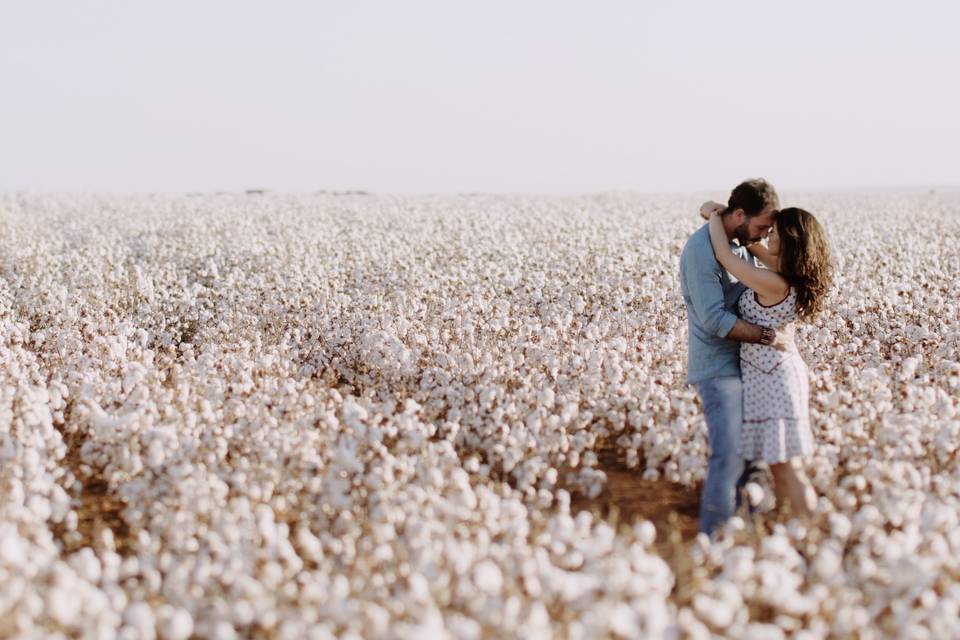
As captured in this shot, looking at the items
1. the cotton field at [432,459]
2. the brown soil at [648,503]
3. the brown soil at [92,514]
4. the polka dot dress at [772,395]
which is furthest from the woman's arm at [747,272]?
the brown soil at [92,514]

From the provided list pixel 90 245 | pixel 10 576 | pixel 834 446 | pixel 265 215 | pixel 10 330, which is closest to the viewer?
pixel 10 576

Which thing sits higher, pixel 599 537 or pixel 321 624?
pixel 599 537

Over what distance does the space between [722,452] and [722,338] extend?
2.25ft

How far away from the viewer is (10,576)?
14.4ft

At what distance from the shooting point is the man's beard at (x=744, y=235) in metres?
5.92

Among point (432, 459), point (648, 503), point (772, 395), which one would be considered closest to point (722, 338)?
point (772, 395)

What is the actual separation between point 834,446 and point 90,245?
14608 millimetres

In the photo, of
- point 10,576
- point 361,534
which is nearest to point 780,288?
point 361,534

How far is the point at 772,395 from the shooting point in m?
5.88

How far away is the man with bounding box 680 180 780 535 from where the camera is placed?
585 cm

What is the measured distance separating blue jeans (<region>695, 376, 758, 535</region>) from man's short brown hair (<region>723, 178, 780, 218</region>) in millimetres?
1025

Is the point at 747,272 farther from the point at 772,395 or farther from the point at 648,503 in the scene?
the point at 648,503

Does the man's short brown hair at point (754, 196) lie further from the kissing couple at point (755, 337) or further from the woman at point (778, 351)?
the woman at point (778, 351)

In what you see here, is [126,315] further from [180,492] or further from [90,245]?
[180,492]
